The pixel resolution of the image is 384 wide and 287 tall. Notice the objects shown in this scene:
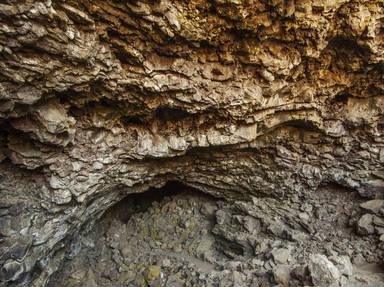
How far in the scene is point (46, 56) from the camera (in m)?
2.88

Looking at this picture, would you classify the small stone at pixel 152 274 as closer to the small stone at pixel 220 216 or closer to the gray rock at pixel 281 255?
the small stone at pixel 220 216

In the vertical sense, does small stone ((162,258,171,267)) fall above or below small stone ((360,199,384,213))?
below

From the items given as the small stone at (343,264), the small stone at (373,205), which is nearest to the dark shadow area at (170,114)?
the small stone at (343,264)

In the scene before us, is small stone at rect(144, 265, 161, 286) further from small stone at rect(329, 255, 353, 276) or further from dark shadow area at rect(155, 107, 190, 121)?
small stone at rect(329, 255, 353, 276)

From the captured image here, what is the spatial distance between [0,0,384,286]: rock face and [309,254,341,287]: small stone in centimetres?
159

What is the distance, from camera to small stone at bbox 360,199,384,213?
4.79m

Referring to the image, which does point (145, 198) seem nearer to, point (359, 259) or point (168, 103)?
point (168, 103)

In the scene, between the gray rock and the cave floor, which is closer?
the cave floor

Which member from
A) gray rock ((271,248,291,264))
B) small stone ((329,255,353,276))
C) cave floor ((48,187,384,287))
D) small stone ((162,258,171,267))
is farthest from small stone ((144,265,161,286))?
small stone ((329,255,353,276))

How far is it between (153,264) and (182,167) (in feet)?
6.78

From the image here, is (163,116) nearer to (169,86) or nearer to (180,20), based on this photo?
(169,86)

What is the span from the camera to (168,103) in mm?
4078

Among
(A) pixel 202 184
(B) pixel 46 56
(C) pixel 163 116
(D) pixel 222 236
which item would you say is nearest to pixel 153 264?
(D) pixel 222 236

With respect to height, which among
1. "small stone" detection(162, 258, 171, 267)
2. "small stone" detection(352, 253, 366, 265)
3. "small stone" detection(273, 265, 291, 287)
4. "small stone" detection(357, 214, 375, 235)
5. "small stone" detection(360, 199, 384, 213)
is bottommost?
"small stone" detection(162, 258, 171, 267)
